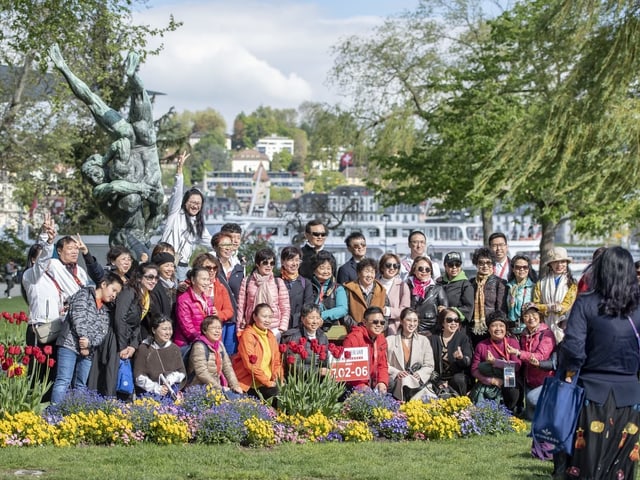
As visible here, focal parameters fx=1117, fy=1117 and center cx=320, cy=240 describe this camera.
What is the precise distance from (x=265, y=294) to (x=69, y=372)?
6.87 ft

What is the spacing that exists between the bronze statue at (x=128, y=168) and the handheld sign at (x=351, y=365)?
147 inches

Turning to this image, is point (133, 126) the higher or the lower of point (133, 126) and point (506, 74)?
the lower

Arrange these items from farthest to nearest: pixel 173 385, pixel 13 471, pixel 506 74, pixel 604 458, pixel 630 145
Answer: pixel 506 74, pixel 630 145, pixel 173 385, pixel 13 471, pixel 604 458

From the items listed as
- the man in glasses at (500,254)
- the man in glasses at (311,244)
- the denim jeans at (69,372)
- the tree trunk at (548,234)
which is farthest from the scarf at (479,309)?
the tree trunk at (548,234)

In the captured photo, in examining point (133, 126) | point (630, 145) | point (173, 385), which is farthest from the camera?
point (630, 145)

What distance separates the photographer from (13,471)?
27.0ft

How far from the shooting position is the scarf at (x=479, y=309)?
11641 mm

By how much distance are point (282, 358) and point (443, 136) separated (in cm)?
2733

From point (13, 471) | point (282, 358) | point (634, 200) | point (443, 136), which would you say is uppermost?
point (443, 136)

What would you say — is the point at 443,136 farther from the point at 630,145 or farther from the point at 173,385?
the point at 173,385

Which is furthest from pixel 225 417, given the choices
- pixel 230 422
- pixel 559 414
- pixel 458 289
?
pixel 559 414

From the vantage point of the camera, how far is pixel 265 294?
36.5 ft

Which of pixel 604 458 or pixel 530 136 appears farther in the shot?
pixel 530 136

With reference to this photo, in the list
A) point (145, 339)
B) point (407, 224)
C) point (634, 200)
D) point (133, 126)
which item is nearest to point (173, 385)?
point (145, 339)
